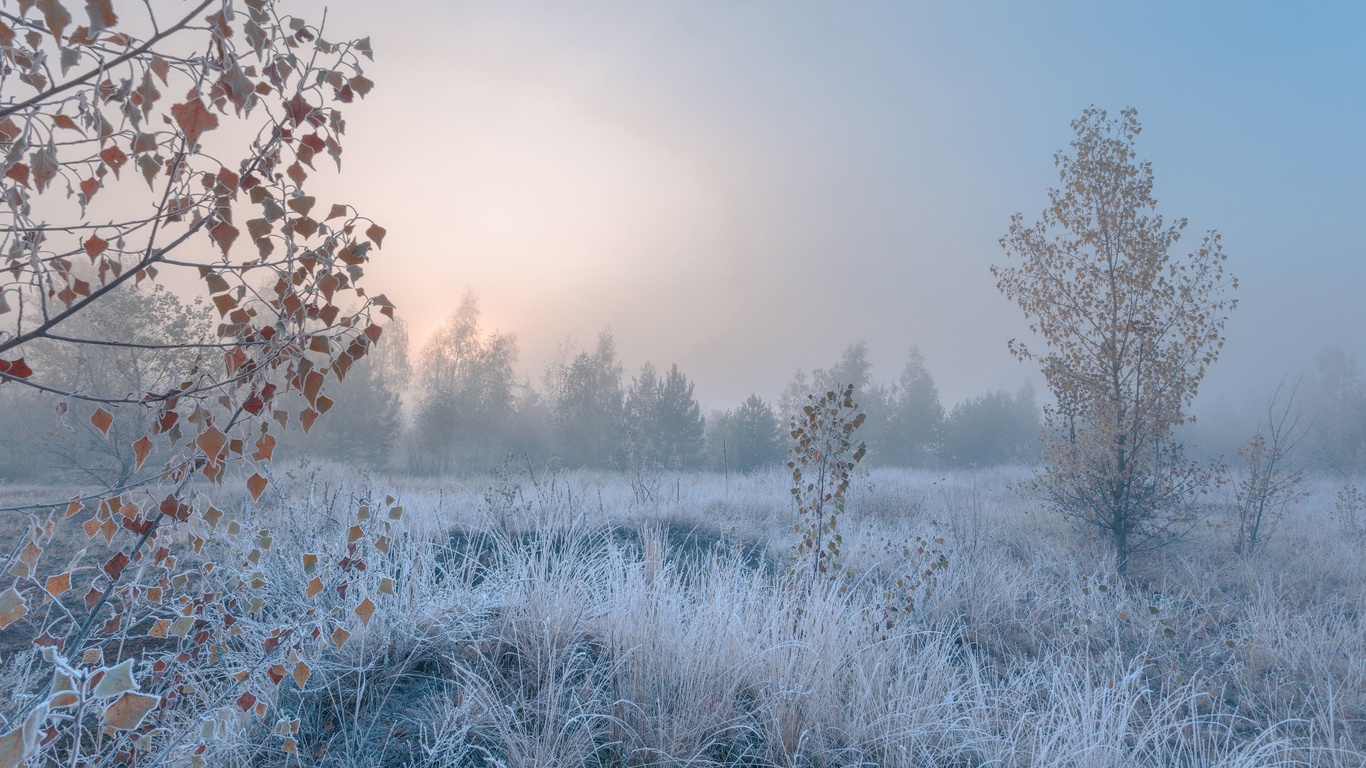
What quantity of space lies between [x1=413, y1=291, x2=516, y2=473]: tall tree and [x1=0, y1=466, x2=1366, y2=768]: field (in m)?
20.2

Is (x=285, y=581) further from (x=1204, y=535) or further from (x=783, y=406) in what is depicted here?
(x=783, y=406)

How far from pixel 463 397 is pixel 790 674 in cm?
2618

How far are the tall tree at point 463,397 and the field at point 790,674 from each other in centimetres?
2016

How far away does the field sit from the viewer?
250cm

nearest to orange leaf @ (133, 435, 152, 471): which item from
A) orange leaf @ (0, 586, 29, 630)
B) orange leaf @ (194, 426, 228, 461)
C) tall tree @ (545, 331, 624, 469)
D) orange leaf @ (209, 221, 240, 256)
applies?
orange leaf @ (194, 426, 228, 461)

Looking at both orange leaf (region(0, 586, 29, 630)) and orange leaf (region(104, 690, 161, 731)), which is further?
orange leaf (region(0, 586, 29, 630))

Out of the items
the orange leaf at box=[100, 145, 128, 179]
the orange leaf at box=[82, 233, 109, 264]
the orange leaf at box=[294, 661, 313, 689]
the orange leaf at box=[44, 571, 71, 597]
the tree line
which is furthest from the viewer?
the tree line

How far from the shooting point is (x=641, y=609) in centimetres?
313

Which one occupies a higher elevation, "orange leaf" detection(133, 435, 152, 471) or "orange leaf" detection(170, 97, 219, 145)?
"orange leaf" detection(170, 97, 219, 145)

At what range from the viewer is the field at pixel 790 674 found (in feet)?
8.20

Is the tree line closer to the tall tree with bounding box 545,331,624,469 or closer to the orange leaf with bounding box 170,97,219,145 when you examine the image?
the tall tree with bounding box 545,331,624,469

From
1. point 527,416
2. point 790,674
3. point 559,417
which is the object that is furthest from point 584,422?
point 790,674

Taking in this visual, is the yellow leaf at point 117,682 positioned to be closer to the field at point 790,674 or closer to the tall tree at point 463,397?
the field at point 790,674

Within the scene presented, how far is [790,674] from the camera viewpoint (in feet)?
9.46
